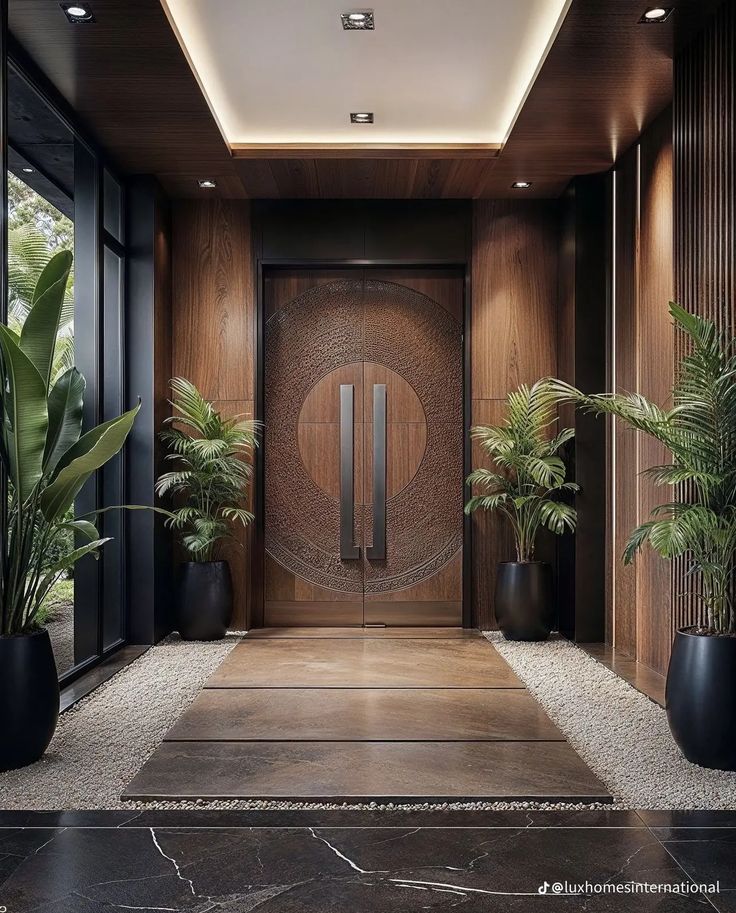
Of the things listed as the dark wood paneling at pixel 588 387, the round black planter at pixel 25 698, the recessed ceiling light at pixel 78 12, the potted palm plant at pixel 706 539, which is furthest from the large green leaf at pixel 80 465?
the dark wood paneling at pixel 588 387

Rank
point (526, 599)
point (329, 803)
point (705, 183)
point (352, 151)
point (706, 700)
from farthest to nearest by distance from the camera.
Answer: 1. point (526, 599)
2. point (352, 151)
3. point (705, 183)
4. point (706, 700)
5. point (329, 803)

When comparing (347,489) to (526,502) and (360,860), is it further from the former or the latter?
(360,860)

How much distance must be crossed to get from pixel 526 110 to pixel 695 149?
3.34ft

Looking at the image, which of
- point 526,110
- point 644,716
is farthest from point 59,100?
point 644,716

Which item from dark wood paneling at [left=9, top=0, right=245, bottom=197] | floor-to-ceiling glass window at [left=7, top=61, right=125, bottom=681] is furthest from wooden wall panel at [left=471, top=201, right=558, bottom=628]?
floor-to-ceiling glass window at [left=7, top=61, right=125, bottom=681]

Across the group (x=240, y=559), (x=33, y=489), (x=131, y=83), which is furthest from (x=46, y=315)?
(x=240, y=559)

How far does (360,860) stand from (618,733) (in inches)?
57.1

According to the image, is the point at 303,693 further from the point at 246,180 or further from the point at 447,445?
the point at 246,180

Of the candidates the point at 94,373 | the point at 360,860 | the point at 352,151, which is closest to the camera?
the point at 360,860

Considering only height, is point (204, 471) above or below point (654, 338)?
below

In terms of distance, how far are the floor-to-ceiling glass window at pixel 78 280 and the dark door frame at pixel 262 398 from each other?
35.5 inches

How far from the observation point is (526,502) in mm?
5203

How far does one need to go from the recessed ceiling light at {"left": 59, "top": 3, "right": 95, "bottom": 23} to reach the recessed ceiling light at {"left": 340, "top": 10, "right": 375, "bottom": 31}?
3.32ft

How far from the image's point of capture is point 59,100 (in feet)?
13.1
